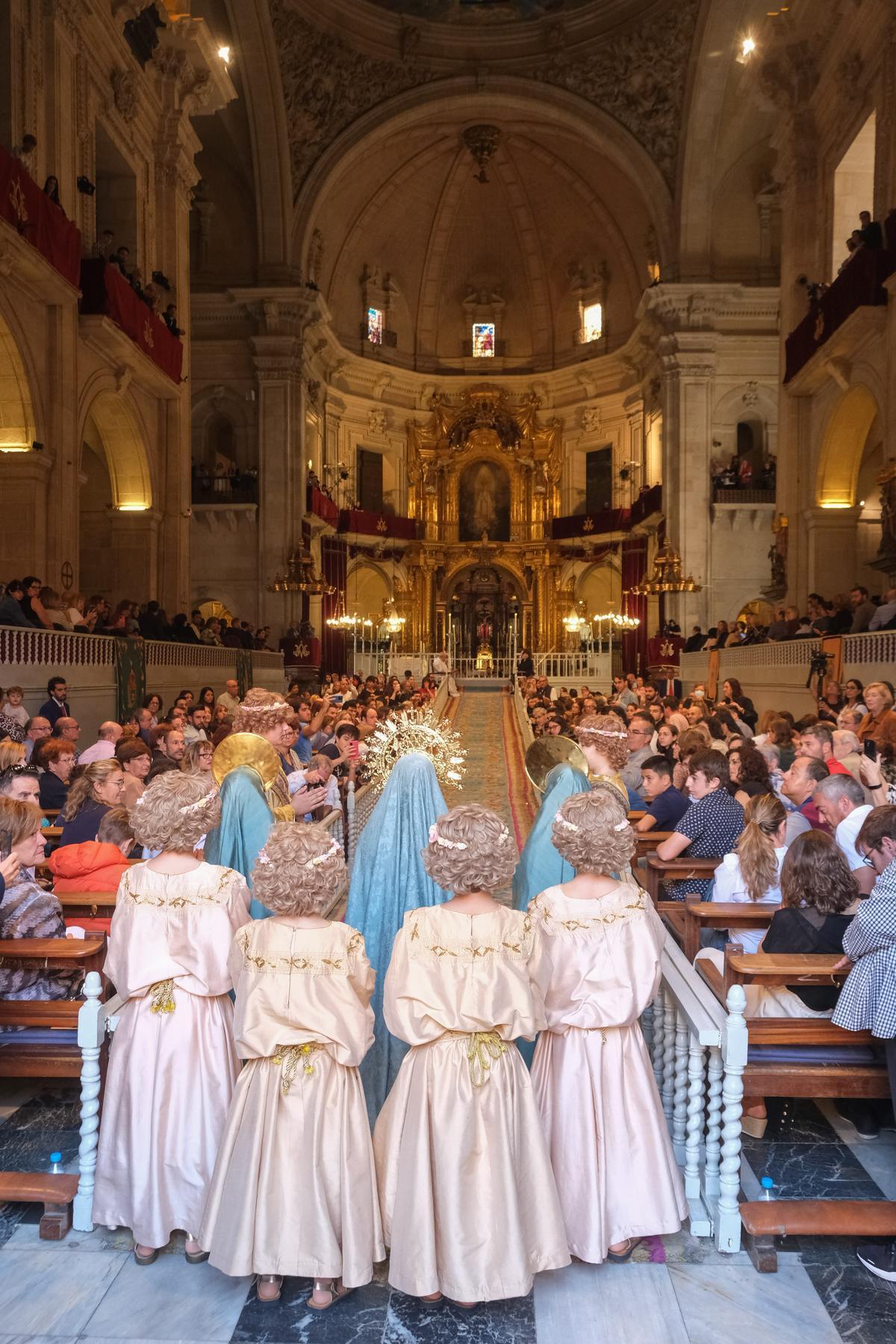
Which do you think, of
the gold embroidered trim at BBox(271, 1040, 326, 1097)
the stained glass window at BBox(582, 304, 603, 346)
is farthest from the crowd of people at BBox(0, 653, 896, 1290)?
the stained glass window at BBox(582, 304, 603, 346)

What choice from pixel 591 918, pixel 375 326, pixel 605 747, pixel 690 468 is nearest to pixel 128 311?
pixel 605 747

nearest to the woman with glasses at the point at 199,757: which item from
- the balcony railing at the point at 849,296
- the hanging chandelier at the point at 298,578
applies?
the balcony railing at the point at 849,296

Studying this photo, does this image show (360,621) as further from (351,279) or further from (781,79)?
(781,79)

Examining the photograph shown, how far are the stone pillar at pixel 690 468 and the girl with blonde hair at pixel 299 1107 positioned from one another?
2468 cm

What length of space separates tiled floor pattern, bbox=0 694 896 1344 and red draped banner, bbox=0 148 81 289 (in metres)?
11.7

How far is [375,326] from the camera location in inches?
1347

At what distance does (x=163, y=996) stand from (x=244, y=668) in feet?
61.0

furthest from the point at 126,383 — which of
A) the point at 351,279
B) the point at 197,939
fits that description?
the point at 351,279

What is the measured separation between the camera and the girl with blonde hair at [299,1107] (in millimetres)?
3109

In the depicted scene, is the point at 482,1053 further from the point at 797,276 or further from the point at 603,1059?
the point at 797,276

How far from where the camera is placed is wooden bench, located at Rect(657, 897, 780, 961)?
4.86 meters

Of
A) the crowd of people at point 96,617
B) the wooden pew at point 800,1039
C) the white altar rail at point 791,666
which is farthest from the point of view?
the white altar rail at point 791,666

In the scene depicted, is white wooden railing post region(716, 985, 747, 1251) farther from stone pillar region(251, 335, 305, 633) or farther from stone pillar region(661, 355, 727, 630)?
stone pillar region(251, 335, 305, 633)

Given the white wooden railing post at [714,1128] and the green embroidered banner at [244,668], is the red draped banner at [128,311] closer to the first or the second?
the green embroidered banner at [244,668]
